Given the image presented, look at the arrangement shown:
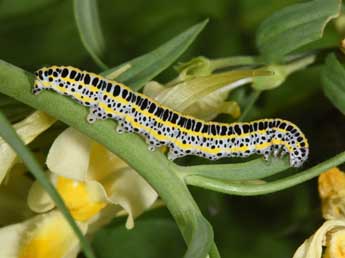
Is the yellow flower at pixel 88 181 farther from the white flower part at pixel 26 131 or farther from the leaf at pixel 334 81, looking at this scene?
the leaf at pixel 334 81

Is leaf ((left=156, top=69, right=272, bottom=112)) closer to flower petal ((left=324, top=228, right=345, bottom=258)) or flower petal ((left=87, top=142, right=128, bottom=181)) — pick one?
flower petal ((left=87, top=142, right=128, bottom=181))

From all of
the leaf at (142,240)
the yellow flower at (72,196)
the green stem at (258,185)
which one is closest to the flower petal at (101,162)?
the yellow flower at (72,196)

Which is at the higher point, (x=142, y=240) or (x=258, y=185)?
(x=258, y=185)

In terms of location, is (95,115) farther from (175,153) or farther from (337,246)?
(337,246)

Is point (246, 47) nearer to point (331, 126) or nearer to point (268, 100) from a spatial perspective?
point (268, 100)

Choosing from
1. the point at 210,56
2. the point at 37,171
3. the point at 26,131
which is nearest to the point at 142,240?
the point at 210,56

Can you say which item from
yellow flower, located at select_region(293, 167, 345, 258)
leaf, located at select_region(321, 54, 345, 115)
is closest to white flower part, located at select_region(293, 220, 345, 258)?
yellow flower, located at select_region(293, 167, 345, 258)
